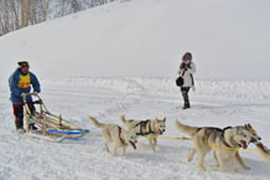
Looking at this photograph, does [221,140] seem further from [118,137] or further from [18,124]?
[18,124]

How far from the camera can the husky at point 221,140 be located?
303 cm

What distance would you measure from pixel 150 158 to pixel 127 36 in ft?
35.6

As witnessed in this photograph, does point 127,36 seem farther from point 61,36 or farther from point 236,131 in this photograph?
point 236,131

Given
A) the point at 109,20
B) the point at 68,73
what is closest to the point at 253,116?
the point at 68,73

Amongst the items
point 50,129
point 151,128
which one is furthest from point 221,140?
point 50,129

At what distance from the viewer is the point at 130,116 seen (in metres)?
6.31

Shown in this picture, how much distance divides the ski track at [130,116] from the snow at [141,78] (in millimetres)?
18

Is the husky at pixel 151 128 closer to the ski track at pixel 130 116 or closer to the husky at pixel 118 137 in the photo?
the ski track at pixel 130 116

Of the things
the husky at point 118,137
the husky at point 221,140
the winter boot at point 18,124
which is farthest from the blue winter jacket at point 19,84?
the husky at point 221,140

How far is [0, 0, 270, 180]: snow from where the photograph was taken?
11.9 ft

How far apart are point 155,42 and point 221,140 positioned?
32.6 ft

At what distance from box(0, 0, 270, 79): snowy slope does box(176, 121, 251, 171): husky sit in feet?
19.1

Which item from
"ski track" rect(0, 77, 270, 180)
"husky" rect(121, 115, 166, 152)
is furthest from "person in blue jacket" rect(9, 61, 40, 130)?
"husky" rect(121, 115, 166, 152)

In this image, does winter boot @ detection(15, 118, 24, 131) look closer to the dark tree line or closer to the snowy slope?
the snowy slope
